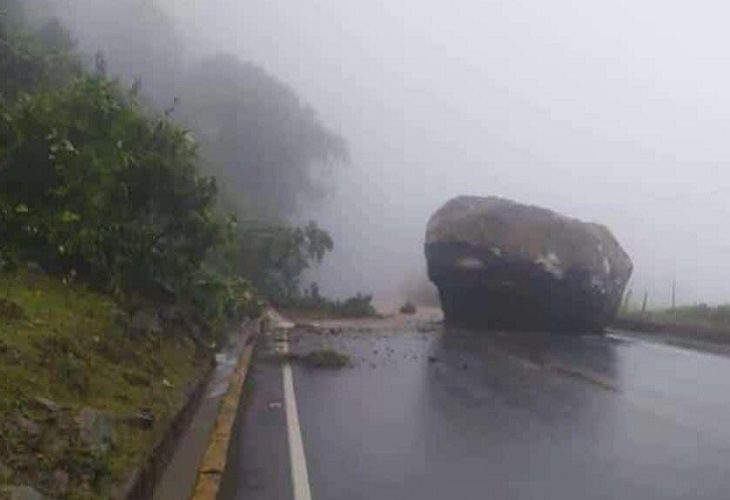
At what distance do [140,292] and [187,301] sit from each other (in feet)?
7.00

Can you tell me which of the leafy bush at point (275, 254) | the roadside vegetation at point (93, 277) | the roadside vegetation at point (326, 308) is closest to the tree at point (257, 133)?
the leafy bush at point (275, 254)

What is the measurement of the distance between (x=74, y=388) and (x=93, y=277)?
5.54 m

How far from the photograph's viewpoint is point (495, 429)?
10.2 m

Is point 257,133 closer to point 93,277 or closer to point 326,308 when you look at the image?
point 326,308

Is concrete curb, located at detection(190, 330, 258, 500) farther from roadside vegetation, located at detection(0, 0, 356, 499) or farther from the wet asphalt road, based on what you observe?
roadside vegetation, located at detection(0, 0, 356, 499)

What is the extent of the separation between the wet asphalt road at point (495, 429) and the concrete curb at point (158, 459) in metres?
0.55

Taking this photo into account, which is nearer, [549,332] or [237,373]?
[237,373]

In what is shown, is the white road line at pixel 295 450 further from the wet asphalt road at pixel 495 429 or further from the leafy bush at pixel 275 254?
the leafy bush at pixel 275 254

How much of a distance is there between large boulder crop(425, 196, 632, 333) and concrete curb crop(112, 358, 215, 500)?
16222 mm

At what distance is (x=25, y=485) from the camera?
5824mm

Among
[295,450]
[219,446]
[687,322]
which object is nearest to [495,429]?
[295,450]

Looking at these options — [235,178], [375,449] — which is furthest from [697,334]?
[235,178]

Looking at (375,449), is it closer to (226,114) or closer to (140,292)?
(140,292)

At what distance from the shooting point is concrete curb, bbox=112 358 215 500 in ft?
21.6
